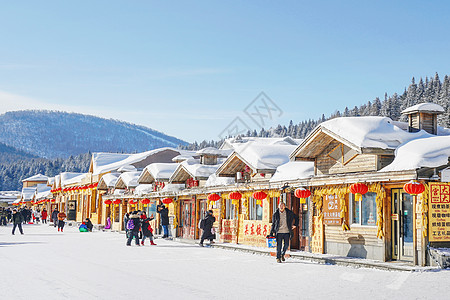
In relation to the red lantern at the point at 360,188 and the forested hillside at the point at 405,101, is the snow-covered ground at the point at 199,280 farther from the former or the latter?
the forested hillside at the point at 405,101

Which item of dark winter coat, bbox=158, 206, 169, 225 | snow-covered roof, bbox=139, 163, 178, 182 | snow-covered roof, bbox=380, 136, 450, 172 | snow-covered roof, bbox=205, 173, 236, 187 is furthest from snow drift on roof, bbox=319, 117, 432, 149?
snow-covered roof, bbox=139, 163, 178, 182

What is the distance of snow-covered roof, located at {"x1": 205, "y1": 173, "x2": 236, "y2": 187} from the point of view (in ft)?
80.0

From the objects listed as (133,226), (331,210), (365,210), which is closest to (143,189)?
(133,226)

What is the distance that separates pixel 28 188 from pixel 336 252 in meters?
83.7

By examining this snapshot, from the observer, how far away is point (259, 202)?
72.2ft

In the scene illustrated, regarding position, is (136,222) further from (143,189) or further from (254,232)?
(143,189)

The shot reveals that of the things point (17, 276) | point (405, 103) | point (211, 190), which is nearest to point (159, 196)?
point (211, 190)

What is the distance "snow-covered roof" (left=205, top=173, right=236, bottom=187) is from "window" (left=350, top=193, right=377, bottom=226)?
7.56 metres

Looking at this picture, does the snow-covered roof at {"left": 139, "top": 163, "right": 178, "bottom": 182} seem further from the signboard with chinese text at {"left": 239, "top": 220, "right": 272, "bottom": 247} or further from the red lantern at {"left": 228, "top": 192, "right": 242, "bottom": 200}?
the red lantern at {"left": 228, "top": 192, "right": 242, "bottom": 200}

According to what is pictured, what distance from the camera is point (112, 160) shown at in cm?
5522

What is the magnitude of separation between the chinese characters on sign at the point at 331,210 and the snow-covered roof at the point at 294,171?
1.27 meters

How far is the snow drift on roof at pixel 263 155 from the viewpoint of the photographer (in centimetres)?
2156

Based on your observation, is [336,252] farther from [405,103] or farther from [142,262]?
[405,103]

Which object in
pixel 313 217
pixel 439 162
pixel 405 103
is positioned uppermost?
pixel 405 103
